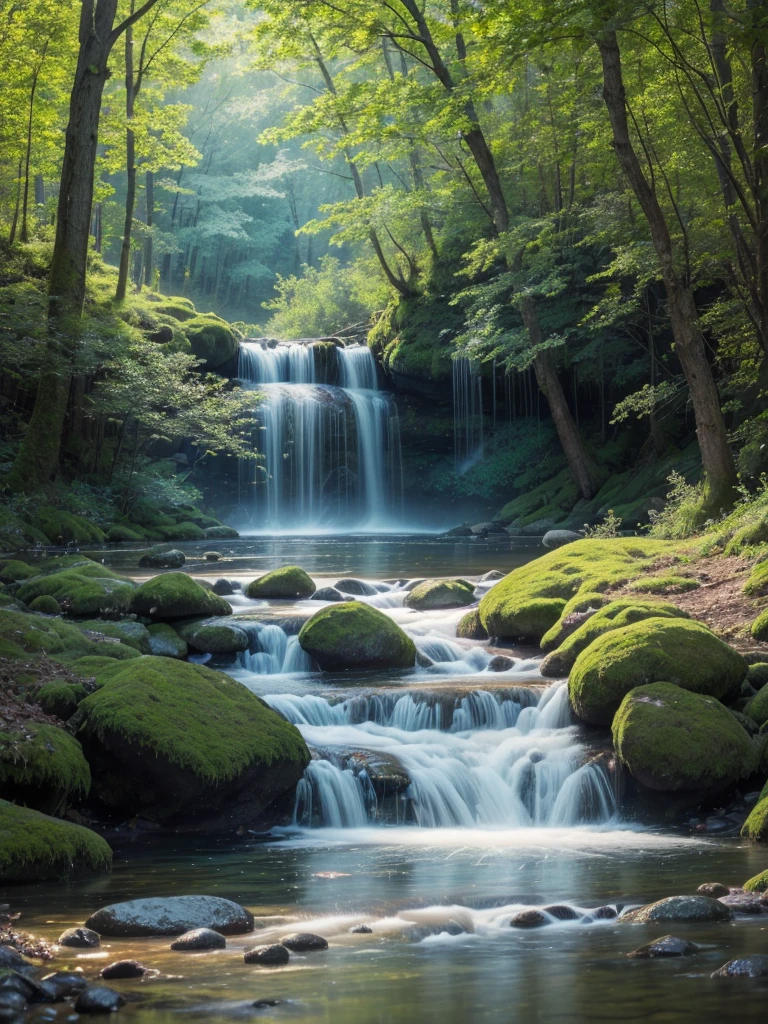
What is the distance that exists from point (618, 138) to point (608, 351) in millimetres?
11362

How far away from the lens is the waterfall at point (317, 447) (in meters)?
29.7

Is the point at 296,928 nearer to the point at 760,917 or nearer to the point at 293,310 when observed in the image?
the point at 760,917

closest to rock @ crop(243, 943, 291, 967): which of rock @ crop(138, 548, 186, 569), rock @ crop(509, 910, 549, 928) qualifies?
rock @ crop(509, 910, 549, 928)

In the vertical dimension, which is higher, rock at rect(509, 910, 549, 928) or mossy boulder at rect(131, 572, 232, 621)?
mossy boulder at rect(131, 572, 232, 621)

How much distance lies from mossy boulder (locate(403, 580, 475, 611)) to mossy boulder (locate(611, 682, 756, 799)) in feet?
19.0

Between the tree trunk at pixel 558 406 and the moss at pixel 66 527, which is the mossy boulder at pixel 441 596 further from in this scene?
the tree trunk at pixel 558 406

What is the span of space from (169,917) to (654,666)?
4.25 metres

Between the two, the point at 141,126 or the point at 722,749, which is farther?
the point at 141,126

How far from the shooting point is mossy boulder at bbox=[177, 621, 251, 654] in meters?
10.5

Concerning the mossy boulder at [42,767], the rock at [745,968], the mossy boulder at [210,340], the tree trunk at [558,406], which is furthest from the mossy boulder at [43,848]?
the mossy boulder at [210,340]

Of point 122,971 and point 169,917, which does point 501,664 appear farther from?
point 122,971

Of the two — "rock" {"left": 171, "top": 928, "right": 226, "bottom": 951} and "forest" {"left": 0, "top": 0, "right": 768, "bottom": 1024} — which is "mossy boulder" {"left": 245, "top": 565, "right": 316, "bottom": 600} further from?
"rock" {"left": 171, "top": 928, "right": 226, "bottom": 951}

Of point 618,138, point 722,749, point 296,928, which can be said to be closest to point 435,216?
point 618,138

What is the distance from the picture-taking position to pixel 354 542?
24031 millimetres
